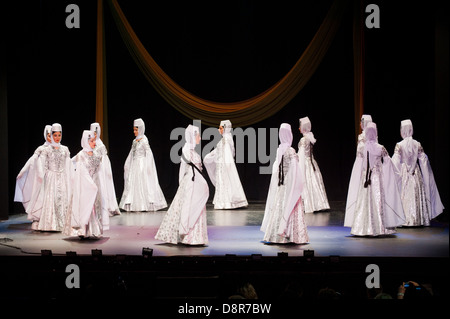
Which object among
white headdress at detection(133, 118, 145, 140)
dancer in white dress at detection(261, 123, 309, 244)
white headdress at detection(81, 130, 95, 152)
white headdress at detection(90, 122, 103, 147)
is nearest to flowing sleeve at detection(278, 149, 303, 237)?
dancer in white dress at detection(261, 123, 309, 244)

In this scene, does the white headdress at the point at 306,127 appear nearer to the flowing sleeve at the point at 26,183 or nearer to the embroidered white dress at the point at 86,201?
the embroidered white dress at the point at 86,201

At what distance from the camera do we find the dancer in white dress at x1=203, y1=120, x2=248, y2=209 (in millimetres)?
10055

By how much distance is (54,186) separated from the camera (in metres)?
→ 7.89

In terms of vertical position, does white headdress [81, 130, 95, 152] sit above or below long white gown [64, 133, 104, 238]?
above

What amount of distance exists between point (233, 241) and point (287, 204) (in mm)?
897

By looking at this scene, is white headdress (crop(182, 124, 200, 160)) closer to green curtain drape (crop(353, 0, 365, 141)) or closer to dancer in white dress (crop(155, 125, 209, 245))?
dancer in white dress (crop(155, 125, 209, 245))

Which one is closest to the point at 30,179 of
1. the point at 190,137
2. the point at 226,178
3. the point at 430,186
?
the point at 190,137

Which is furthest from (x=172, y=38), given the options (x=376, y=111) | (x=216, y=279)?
(x=216, y=279)

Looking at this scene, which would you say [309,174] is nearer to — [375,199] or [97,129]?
[375,199]

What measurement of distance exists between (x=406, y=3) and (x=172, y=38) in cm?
432

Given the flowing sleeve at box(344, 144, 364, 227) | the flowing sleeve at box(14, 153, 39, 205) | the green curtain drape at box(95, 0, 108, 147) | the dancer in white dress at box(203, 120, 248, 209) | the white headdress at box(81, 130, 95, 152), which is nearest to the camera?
the white headdress at box(81, 130, 95, 152)

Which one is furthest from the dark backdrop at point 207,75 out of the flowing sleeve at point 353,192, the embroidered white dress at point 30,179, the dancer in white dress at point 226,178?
the flowing sleeve at point 353,192

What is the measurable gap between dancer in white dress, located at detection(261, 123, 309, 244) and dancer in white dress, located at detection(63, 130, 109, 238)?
2135mm

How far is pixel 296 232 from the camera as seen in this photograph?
21.4 ft
